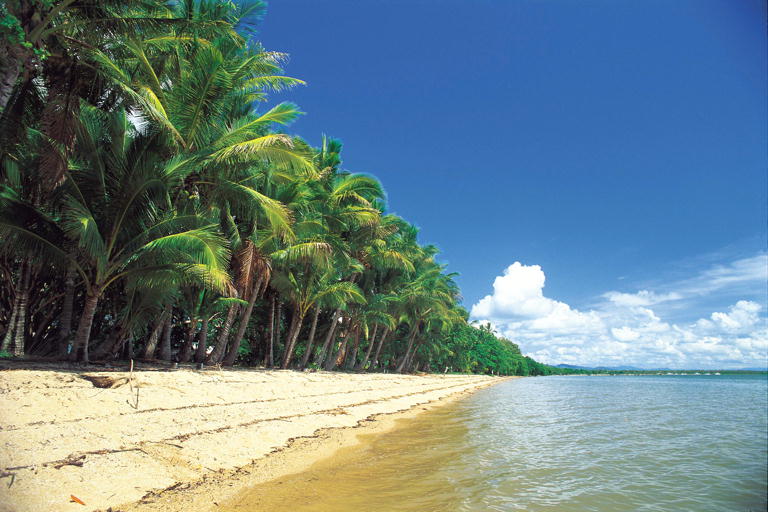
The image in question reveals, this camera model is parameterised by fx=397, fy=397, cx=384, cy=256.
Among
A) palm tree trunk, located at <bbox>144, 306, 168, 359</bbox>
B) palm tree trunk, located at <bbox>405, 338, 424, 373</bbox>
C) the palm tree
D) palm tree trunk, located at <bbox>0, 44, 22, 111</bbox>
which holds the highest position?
palm tree trunk, located at <bbox>0, 44, 22, 111</bbox>

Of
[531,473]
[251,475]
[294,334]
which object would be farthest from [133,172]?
[294,334]

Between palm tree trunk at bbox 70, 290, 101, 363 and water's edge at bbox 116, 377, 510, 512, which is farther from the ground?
palm tree trunk at bbox 70, 290, 101, 363

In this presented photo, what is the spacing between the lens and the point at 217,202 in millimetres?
12672

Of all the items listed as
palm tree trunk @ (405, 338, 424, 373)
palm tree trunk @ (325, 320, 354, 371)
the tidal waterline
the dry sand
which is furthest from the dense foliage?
palm tree trunk @ (405, 338, 424, 373)

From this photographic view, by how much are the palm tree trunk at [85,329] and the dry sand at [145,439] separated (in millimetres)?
2312

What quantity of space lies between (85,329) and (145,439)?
5678mm

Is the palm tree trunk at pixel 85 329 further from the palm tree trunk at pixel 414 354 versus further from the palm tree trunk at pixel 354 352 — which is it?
the palm tree trunk at pixel 414 354

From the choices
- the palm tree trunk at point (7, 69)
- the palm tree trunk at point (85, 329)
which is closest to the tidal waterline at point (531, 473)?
the palm tree trunk at point (85, 329)

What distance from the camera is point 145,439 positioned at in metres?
5.64

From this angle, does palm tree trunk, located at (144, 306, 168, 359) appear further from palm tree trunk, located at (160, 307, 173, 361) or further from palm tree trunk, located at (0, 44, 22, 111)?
palm tree trunk, located at (0, 44, 22, 111)

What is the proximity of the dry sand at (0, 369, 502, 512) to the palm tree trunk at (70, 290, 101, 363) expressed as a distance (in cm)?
231

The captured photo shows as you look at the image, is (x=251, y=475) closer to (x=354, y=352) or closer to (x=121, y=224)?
(x=121, y=224)

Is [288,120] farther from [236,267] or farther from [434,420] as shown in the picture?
[434,420]

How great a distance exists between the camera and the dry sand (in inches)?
163
